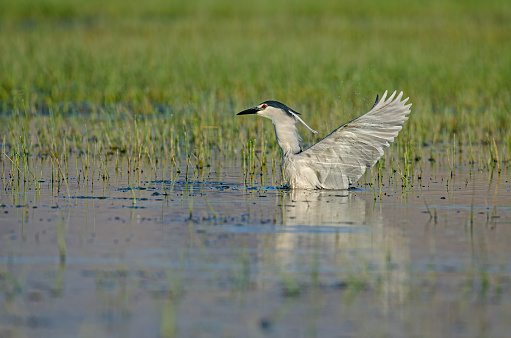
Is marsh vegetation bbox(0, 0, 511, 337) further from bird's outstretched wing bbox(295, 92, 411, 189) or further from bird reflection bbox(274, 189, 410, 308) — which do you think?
bird's outstretched wing bbox(295, 92, 411, 189)

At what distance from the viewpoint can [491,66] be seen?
19391 millimetres

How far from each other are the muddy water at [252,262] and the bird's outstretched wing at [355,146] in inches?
17.0

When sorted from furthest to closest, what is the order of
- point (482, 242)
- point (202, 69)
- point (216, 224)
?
1. point (202, 69)
2. point (216, 224)
3. point (482, 242)

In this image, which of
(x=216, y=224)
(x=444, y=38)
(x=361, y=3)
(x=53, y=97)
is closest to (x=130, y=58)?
(x=53, y=97)

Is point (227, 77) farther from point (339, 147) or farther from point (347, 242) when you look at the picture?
point (347, 242)

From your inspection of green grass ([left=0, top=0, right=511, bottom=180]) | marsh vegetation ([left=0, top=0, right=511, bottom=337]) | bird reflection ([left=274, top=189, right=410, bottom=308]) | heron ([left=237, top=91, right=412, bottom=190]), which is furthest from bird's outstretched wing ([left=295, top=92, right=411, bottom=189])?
green grass ([left=0, top=0, right=511, bottom=180])

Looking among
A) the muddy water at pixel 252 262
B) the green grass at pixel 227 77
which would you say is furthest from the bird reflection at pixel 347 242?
the green grass at pixel 227 77

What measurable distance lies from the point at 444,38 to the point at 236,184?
63.1ft

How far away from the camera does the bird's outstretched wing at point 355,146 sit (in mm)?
8641

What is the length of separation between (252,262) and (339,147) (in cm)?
346

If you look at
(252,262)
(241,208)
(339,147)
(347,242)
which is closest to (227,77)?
(339,147)

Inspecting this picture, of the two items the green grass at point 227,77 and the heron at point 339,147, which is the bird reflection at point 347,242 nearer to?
the heron at point 339,147

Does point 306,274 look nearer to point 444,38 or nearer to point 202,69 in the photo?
point 202,69

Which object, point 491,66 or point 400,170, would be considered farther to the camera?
point 491,66
